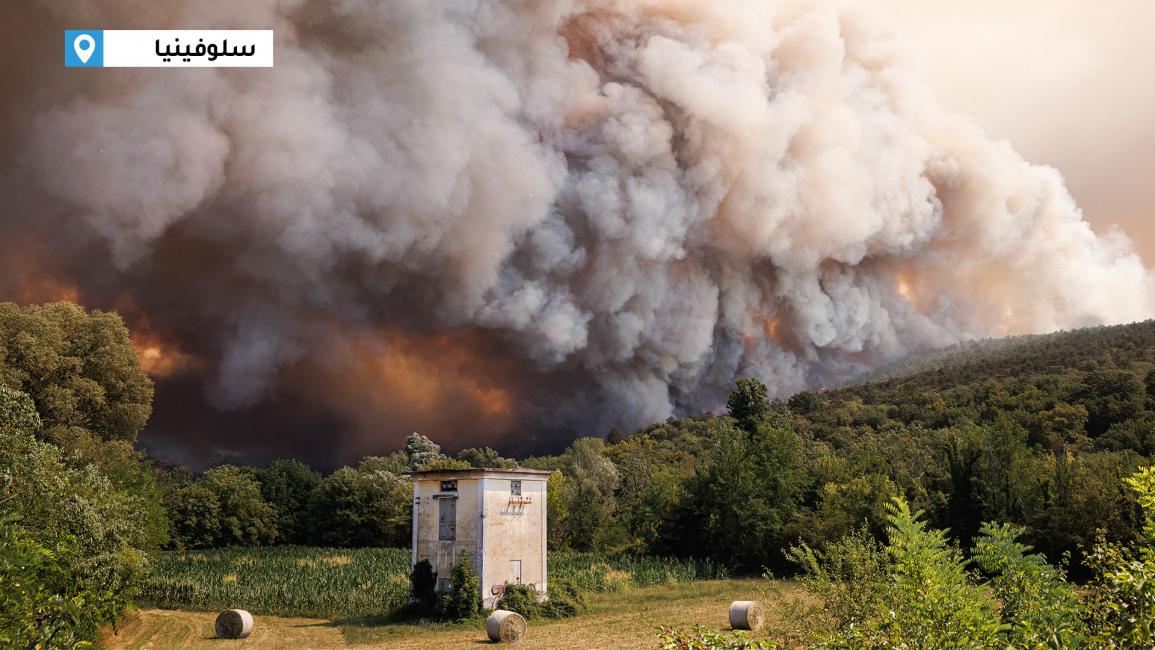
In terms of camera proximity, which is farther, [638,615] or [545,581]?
[545,581]

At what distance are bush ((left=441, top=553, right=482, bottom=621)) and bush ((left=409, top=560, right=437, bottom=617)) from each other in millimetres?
1029

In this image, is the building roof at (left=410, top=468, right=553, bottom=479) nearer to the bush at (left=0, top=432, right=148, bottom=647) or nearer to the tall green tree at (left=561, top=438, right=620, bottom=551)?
the bush at (left=0, top=432, right=148, bottom=647)

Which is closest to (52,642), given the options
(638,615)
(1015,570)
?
(1015,570)

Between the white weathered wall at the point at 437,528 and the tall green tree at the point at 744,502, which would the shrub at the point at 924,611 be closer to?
the white weathered wall at the point at 437,528

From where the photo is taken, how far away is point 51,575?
44.3 feet

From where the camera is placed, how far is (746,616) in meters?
25.8

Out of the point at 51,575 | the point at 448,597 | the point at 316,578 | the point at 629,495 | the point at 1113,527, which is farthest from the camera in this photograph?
the point at 629,495

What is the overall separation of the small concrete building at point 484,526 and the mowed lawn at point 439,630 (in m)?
2.45

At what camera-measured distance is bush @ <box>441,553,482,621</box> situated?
2964cm

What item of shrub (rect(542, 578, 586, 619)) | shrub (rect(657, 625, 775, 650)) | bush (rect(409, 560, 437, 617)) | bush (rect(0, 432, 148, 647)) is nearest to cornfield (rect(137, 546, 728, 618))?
bush (rect(409, 560, 437, 617))

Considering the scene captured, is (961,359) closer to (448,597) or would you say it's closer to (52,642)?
(448,597)

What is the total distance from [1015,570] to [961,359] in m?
104

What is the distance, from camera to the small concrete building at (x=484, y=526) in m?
30.7

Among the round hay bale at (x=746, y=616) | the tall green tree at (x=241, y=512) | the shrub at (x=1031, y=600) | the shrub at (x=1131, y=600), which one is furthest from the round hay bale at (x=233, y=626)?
the tall green tree at (x=241, y=512)
